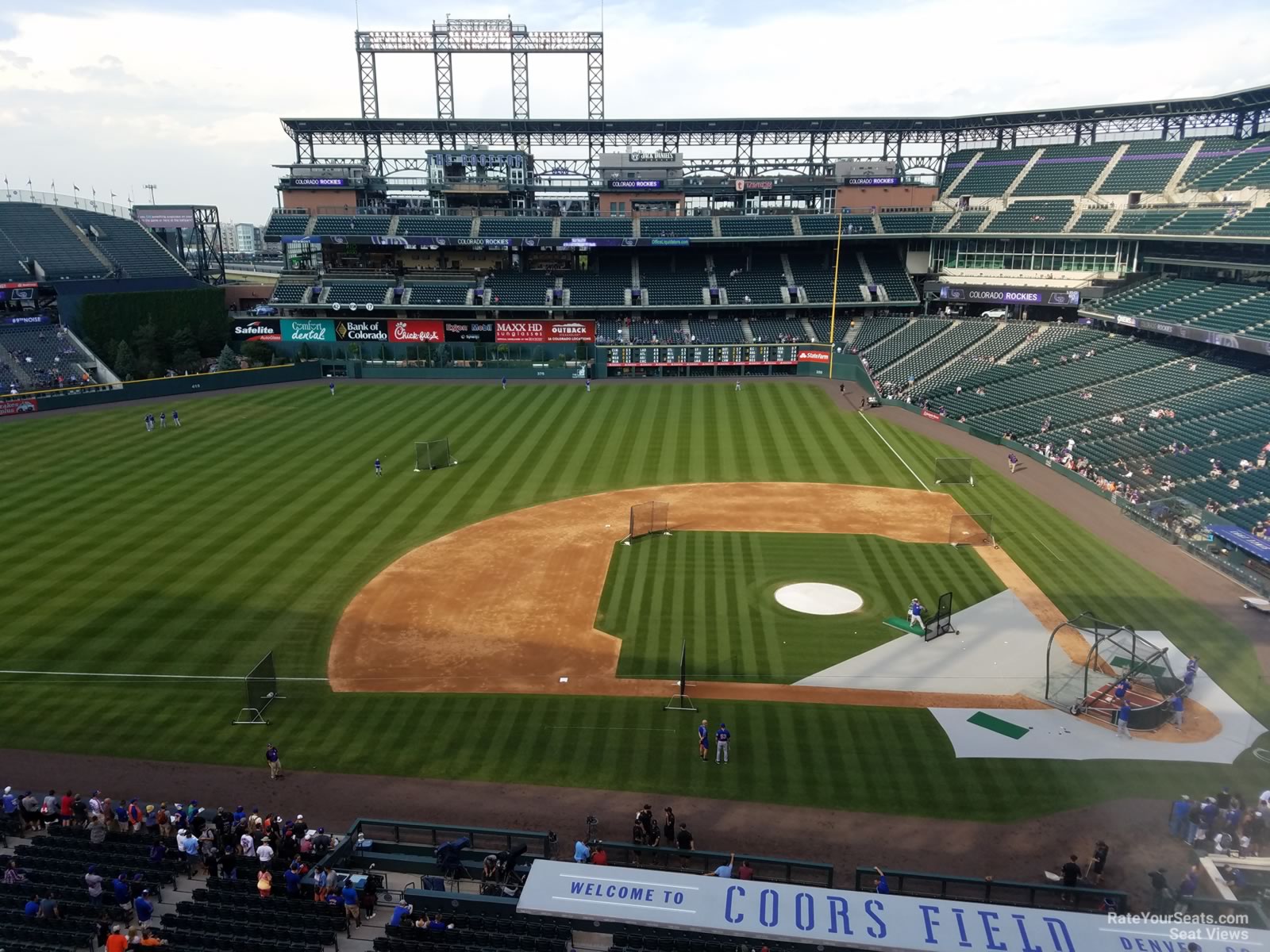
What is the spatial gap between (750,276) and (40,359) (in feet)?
195

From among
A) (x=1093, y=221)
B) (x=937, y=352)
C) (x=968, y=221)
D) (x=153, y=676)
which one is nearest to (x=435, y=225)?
(x=937, y=352)

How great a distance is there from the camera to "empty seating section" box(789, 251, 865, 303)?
7606cm

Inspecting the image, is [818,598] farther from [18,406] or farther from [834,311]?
[18,406]

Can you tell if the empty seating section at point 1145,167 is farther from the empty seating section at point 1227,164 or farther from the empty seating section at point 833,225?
the empty seating section at point 833,225

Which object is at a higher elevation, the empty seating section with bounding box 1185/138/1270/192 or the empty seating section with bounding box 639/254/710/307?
the empty seating section with bounding box 1185/138/1270/192

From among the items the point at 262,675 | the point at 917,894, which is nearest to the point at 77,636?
the point at 262,675

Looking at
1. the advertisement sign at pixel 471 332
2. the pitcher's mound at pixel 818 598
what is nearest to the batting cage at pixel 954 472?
the pitcher's mound at pixel 818 598

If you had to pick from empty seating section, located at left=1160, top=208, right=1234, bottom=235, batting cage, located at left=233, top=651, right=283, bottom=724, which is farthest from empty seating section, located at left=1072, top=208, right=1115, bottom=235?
batting cage, located at left=233, top=651, right=283, bottom=724

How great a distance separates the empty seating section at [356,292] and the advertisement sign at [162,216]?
21.2 metres

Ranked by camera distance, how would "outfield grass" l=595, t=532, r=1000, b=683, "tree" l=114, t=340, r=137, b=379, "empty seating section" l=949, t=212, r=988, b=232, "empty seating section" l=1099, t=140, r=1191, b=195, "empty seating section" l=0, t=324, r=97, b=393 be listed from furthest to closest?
"empty seating section" l=949, t=212, r=988, b=232, "tree" l=114, t=340, r=137, b=379, "empty seating section" l=1099, t=140, r=1191, b=195, "empty seating section" l=0, t=324, r=97, b=393, "outfield grass" l=595, t=532, r=1000, b=683

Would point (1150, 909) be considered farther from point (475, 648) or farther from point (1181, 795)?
point (475, 648)

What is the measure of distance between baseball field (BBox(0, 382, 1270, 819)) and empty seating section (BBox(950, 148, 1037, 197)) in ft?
122

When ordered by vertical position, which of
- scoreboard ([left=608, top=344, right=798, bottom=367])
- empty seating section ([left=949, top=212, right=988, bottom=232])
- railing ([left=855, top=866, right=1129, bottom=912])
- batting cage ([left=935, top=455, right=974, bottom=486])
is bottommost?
railing ([left=855, top=866, right=1129, bottom=912])

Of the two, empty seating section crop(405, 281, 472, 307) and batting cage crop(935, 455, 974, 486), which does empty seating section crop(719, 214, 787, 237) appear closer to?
empty seating section crop(405, 281, 472, 307)
